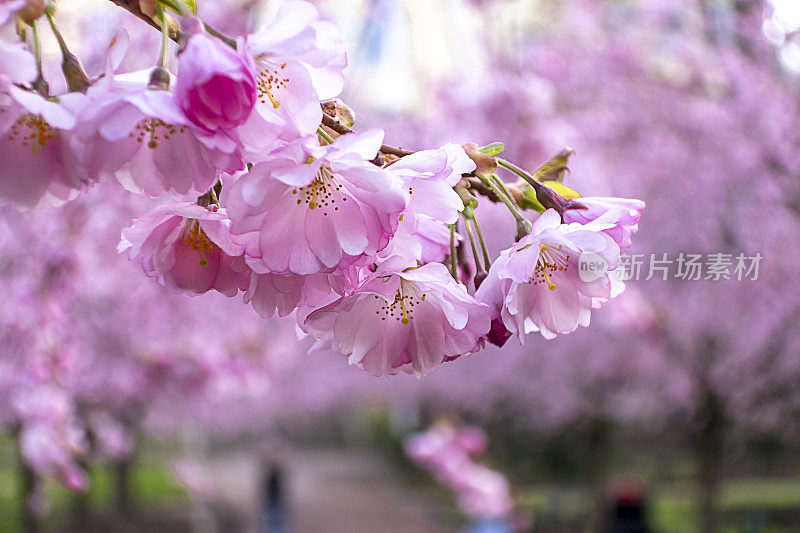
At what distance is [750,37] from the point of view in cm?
503

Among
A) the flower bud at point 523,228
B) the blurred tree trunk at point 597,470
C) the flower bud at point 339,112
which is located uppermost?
the flower bud at point 339,112

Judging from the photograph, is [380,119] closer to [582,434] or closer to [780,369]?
[780,369]

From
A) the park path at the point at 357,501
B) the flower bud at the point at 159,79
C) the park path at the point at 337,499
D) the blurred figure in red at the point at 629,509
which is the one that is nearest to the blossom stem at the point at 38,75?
the flower bud at the point at 159,79

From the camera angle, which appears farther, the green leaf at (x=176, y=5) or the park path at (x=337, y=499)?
the park path at (x=337, y=499)

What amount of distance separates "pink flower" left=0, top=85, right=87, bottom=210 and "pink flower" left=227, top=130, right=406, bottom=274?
0.18m

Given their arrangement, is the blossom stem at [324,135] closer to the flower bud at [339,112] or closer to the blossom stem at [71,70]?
the flower bud at [339,112]

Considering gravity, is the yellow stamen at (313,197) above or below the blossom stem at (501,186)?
below

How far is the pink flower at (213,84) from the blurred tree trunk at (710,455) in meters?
7.48

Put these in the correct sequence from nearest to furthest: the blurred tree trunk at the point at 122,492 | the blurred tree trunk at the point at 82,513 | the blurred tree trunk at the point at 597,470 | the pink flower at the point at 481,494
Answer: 1. the pink flower at the point at 481,494
2. the blurred tree trunk at the point at 597,470
3. the blurred tree trunk at the point at 82,513
4. the blurred tree trunk at the point at 122,492

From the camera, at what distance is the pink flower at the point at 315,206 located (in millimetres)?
751

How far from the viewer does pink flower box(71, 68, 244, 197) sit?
0.72 m

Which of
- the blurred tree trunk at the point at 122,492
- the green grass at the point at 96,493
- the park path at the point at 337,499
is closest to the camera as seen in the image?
the blurred tree trunk at the point at 122,492

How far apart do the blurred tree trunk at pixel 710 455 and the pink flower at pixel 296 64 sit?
7.37m

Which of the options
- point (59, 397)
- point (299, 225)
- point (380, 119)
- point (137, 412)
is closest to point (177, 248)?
point (299, 225)
